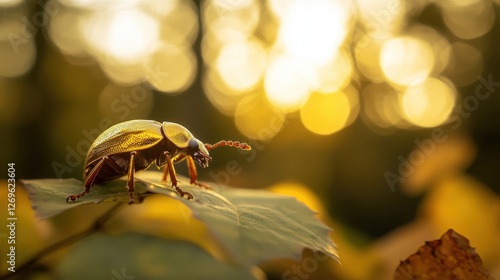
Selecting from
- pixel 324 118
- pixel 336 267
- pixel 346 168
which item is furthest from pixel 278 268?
pixel 324 118

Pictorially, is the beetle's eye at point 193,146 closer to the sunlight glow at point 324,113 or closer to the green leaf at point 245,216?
the green leaf at point 245,216

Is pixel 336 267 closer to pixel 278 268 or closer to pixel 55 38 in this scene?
pixel 278 268

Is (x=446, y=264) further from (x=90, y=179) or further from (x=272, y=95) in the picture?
(x=272, y=95)

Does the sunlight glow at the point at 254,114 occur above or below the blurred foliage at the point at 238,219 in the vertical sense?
below

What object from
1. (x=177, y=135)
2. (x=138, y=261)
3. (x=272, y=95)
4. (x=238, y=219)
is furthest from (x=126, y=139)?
(x=272, y=95)

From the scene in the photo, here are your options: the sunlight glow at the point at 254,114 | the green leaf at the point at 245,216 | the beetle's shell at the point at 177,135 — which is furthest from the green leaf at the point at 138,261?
the sunlight glow at the point at 254,114

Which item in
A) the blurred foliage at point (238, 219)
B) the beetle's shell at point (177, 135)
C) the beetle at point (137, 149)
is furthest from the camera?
the beetle's shell at point (177, 135)
